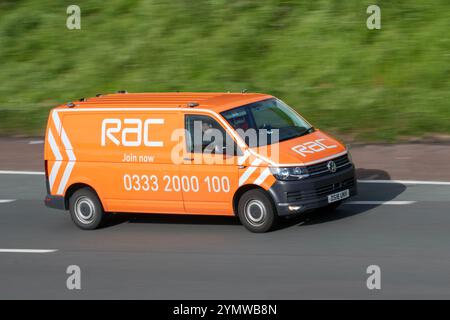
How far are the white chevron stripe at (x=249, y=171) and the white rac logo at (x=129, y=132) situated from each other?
1.27m

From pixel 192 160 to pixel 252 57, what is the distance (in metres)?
10.1

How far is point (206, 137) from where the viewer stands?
1239 centimetres

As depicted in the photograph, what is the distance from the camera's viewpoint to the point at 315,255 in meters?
11.1

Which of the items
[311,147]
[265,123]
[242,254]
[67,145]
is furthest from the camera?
[67,145]

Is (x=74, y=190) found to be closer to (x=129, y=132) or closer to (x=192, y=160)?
(x=129, y=132)

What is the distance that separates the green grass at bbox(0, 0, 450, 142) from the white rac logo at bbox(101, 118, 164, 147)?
19.9ft

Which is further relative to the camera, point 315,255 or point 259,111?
point 259,111

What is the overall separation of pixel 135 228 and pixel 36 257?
1.76 m

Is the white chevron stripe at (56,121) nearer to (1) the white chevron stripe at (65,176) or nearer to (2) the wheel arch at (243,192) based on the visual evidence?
(1) the white chevron stripe at (65,176)

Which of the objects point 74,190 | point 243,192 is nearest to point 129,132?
point 74,190

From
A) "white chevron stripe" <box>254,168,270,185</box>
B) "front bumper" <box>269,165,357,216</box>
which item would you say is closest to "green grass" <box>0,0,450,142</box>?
"front bumper" <box>269,165,357,216</box>

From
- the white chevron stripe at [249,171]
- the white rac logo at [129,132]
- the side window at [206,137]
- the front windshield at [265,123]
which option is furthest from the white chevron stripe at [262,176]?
the white rac logo at [129,132]
